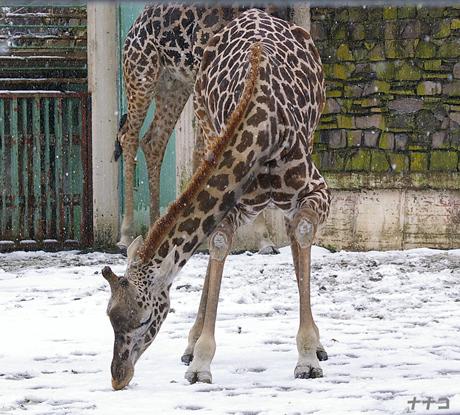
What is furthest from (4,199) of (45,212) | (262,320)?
(262,320)

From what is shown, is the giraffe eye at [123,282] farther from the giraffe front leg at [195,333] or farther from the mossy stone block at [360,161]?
the mossy stone block at [360,161]

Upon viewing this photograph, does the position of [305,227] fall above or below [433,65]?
below

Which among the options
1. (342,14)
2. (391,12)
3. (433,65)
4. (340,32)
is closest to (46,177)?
(340,32)

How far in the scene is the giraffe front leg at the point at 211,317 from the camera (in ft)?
11.5

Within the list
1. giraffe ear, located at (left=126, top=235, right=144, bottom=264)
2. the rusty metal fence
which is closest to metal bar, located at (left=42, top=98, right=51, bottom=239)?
the rusty metal fence

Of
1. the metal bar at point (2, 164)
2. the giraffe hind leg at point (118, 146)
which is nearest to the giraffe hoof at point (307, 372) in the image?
the giraffe hind leg at point (118, 146)

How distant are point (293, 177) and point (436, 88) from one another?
16.9 feet

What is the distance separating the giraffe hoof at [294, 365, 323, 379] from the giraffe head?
75cm

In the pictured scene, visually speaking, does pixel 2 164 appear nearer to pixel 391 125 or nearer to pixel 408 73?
pixel 391 125

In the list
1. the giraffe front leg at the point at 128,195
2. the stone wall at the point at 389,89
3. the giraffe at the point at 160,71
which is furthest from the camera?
the stone wall at the point at 389,89

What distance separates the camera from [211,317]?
365cm

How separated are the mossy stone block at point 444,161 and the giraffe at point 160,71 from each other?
2.18 m

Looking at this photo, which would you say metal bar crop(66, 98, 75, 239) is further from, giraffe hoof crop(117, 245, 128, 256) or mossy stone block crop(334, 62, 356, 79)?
mossy stone block crop(334, 62, 356, 79)

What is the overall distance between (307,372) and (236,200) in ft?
3.11
